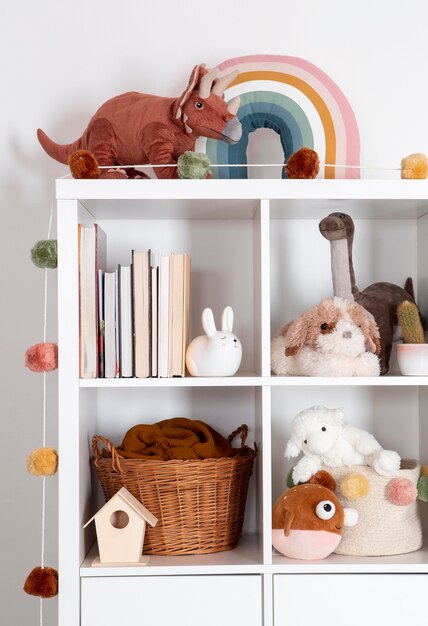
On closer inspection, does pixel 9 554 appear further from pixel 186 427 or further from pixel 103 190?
pixel 103 190

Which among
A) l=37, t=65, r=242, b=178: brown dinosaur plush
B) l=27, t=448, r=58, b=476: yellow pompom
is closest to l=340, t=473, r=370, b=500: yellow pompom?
l=27, t=448, r=58, b=476: yellow pompom

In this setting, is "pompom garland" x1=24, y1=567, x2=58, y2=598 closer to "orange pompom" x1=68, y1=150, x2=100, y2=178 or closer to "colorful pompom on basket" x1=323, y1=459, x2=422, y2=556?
"colorful pompom on basket" x1=323, y1=459, x2=422, y2=556

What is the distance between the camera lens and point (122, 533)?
153 centimetres

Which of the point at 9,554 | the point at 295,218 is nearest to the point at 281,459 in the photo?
the point at 295,218

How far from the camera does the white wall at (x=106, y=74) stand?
1875mm

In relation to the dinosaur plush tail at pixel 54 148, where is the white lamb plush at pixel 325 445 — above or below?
below

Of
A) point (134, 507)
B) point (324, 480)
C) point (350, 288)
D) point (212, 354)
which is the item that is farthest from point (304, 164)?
point (134, 507)

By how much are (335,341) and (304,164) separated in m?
0.36

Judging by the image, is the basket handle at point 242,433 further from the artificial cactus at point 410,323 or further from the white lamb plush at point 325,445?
the artificial cactus at point 410,323

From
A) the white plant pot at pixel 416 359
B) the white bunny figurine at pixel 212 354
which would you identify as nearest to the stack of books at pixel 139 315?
the white bunny figurine at pixel 212 354

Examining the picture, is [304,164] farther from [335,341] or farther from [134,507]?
[134,507]

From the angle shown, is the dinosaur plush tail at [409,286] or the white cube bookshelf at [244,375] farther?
the dinosaur plush tail at [409,286]

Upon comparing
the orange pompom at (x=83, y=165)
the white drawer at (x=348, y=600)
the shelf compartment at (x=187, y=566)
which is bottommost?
the white drawer at (x=348, y=600)

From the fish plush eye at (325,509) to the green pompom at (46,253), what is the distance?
72cm
